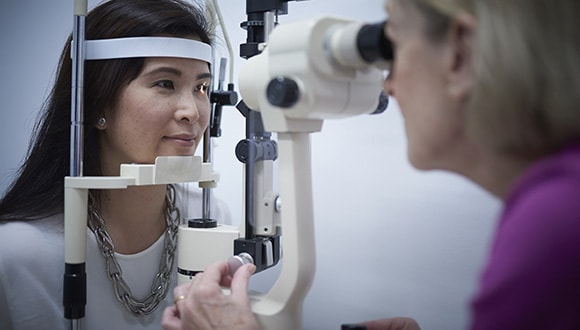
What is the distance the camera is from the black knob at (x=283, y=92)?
0.72 metres

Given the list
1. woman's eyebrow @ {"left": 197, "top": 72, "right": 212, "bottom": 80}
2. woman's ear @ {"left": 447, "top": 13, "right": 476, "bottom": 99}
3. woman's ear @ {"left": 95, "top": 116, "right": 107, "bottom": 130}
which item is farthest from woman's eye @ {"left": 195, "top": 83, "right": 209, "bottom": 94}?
woman's ear @ {"left": 447, "top": 13, "right": 476, "bottom": 99}

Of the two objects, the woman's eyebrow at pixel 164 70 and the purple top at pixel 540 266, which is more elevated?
the woman's eyebrow at pixel 164 70

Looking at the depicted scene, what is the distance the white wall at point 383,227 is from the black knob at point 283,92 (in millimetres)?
558

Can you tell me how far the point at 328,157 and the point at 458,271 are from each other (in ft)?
1.50

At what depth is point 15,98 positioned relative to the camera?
216cm

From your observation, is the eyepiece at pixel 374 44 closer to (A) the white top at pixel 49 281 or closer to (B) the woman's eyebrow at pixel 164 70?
(B) the woman's eyebrow at pixel 164 70

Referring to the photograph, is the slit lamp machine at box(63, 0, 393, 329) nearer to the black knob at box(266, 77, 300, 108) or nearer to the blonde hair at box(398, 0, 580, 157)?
the black knob at box(266, 77, 300, 108)

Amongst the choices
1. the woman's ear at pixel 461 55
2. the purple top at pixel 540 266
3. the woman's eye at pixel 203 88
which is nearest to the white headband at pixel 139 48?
the woman's eye at pixel 203 88

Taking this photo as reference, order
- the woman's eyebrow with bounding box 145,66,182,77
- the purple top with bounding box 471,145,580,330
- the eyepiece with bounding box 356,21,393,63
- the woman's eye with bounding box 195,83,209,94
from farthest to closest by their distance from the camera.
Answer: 1. the woman's eye with bounding box 195,83,209,94
2. the woman's eyebrow with bounding box 145,66,182,77
3. the eyepiece with bounding box 356,21,393,63
4. the purple top with bounding box 471,145,580,330

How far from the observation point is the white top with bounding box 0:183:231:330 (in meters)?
1.21

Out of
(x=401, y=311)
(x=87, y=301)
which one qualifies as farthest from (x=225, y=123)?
(x=401, y=311)

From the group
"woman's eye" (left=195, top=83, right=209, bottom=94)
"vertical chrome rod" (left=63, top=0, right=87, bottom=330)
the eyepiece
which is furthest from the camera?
"woman's eye" (left=195, top=83, right=209, bottom=94)

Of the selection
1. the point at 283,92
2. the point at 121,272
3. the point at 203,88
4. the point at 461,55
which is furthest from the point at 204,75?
the point at 461,55

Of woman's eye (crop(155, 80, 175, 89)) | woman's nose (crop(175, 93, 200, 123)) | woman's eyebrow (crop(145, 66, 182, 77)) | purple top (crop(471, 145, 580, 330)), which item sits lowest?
purple top (crop(471, 145, 580, 330))
